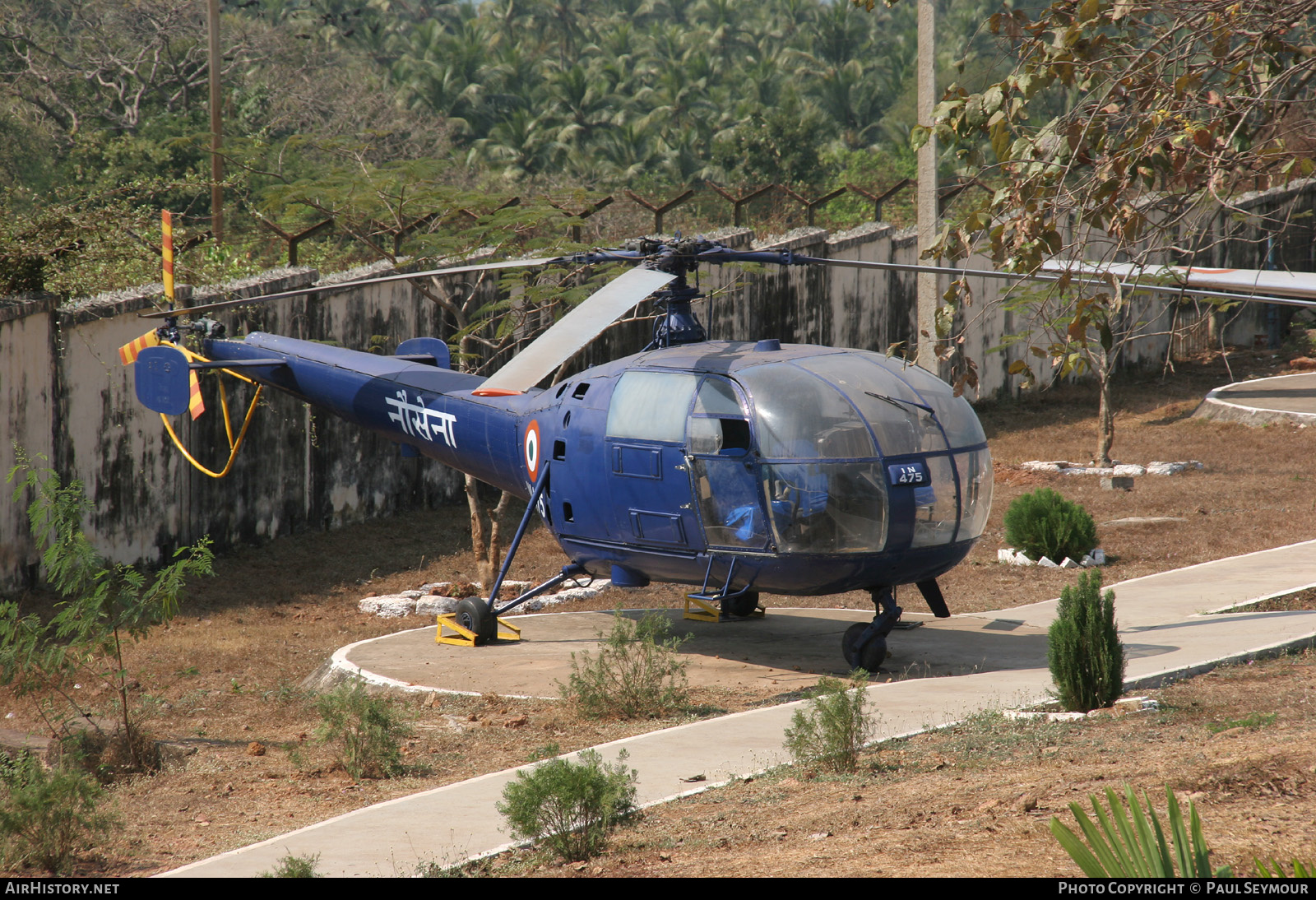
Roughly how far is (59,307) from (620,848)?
10792 millimetres

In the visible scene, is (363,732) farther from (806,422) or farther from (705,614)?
(705,614)

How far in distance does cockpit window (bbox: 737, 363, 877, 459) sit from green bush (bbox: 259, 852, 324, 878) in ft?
15.8

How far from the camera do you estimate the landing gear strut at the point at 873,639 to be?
988 centimetres

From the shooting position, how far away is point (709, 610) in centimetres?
1209

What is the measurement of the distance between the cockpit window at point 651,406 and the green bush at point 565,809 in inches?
164

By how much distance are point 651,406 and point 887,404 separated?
1.88 meters

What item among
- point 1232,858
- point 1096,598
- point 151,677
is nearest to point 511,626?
point 151,677

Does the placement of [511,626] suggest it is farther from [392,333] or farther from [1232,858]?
[1232,858]

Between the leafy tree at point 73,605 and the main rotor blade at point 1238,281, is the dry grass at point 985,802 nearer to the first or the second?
the main rotor blade at point 1238,281

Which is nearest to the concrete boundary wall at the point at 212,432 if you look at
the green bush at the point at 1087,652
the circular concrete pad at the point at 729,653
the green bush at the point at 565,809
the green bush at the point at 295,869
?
the circular concrete pad at the point at 729,653

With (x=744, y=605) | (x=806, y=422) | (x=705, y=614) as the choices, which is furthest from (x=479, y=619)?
(x=806, y=422)

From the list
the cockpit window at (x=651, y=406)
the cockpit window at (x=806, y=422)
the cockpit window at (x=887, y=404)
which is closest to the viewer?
the cockpit window at (x=806, y=422)

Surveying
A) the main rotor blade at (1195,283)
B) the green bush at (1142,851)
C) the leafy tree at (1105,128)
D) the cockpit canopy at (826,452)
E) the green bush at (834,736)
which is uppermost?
the leafy tree at (1105,128)

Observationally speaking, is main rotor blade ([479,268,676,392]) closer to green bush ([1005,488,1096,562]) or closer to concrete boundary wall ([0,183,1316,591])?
concrete boundary wall ([0,183,1316,591])
